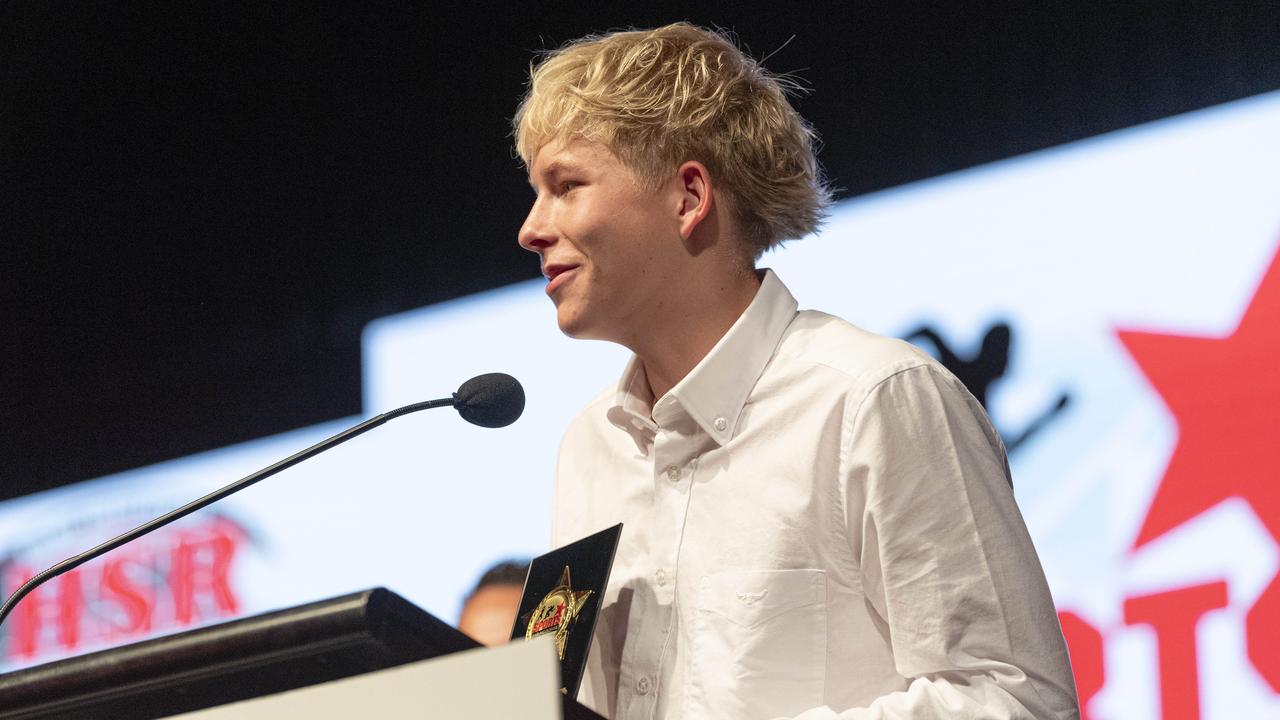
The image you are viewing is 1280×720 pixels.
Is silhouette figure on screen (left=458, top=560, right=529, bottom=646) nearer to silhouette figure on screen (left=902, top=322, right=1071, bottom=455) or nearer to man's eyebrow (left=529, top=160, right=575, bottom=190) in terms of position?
silhouette figure on screen (left=902, top=322, right=1071, bottom=455)

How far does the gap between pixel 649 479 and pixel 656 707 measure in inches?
12.5

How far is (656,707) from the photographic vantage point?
1.65 m

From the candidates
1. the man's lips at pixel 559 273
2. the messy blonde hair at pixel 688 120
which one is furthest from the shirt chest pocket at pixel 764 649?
the messy blonde hair at pixel 688 120

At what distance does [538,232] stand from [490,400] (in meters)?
0.24

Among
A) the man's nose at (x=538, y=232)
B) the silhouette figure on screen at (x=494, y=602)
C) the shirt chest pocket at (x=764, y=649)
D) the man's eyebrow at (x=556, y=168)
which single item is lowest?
the silhouette figure on screen at (x=494, y=602)

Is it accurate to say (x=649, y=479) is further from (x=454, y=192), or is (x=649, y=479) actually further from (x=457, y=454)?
(x=454, y=192)

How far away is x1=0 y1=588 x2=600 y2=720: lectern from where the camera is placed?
3.68 ft

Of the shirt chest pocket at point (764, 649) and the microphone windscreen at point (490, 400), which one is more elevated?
the microphone windscreen at point (490, 400)

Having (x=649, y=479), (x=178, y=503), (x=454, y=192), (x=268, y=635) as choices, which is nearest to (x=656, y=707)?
(x=649, y=479)

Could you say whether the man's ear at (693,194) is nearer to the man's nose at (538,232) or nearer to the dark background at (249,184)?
the man's nose at (538,232)

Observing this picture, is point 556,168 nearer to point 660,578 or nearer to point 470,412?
point 470,412

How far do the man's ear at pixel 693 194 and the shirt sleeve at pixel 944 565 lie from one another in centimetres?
43

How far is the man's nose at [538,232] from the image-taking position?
1.91m

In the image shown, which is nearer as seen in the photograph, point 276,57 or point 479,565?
point 479,565
